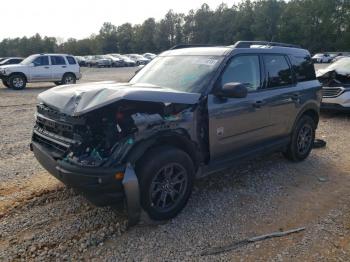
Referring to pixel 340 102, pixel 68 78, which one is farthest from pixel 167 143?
pixel 68 78

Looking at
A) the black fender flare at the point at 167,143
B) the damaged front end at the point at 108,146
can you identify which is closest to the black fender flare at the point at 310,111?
the black fender flare at the point at 167,143

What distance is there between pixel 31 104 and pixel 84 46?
81225 mm

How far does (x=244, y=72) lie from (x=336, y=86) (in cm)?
595

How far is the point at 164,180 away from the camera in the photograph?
12.2 ft

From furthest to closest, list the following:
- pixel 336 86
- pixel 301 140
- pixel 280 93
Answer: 1. pixel 336 86
2. pixel 301 140
3. pixel 280 93

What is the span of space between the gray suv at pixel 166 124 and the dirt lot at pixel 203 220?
0.32m

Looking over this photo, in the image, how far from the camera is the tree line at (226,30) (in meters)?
66.2

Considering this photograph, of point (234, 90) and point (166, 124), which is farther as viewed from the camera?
point (234, 90)

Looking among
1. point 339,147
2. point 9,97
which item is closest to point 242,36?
point 9,97

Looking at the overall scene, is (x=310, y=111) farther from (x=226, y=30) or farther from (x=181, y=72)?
(x=226, y=30)

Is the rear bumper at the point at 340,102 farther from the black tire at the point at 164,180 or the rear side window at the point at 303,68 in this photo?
the black tire at the point at 164,180

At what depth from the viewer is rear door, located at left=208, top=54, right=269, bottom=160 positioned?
4.08 metres

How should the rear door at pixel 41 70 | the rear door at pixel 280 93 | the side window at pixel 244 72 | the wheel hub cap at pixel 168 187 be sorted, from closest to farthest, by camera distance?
the wheel hub cap at pixel 168 187
the side window at pixel 244 72
the rear door at pixel 280 93
the rear door at pixel 41 70

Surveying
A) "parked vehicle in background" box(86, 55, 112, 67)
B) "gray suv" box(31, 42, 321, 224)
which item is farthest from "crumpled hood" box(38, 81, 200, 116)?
"parked vehicle in background" box(86, 55, 112, 67)
